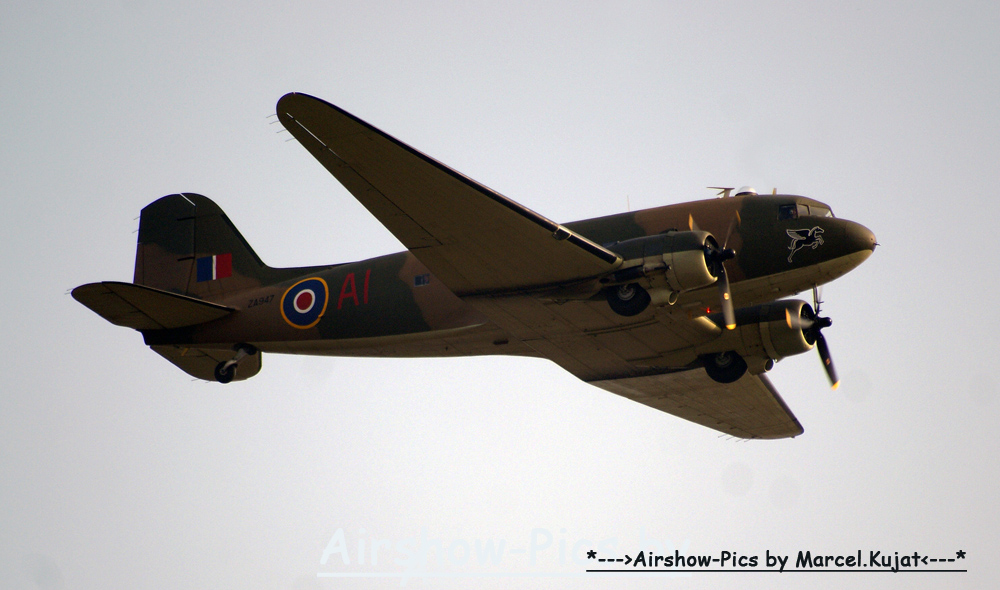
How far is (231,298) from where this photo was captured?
22.6 metres

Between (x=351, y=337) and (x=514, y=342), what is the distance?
3.97 meters

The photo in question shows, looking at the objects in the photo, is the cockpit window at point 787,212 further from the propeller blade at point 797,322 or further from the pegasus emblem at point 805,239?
the propeller blade at point 797,322

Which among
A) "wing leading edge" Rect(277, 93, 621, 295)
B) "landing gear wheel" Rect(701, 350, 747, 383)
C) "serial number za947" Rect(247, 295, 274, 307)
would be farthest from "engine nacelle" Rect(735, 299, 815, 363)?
"serial number za947" Rect(247, 295, 274, 307)

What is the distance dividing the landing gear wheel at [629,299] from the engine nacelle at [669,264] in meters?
0.18

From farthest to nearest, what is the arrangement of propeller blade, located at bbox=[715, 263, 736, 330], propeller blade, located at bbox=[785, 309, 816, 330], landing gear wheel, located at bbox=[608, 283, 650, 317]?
propeller blade, located at bbox=[785, 309, 816, 330] < propeller blade, located at bbox=[715, 263, 736, 330] < landing gear wheel, located at bbox=[608, 283, 650, 317]

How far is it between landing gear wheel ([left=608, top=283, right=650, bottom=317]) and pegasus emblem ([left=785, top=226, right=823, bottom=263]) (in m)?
3.57

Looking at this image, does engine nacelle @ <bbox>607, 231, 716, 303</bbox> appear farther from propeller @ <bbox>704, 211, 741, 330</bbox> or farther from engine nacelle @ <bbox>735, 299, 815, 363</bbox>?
engine nacelle @ <bbox>735, 299, 815, 363</bbox>

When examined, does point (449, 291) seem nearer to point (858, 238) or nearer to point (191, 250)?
point (858, 238)

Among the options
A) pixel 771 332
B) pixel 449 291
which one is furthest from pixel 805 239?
pixel 449 291

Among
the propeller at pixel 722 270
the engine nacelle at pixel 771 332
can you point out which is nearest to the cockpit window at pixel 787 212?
the propeller at pixel 722 270

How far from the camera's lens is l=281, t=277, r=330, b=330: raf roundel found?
69.1 feet

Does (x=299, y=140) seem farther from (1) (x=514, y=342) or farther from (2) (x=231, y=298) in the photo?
(2) (x=231, y=298)

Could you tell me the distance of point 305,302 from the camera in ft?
69.6

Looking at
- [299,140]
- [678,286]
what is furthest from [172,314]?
[678,286]
